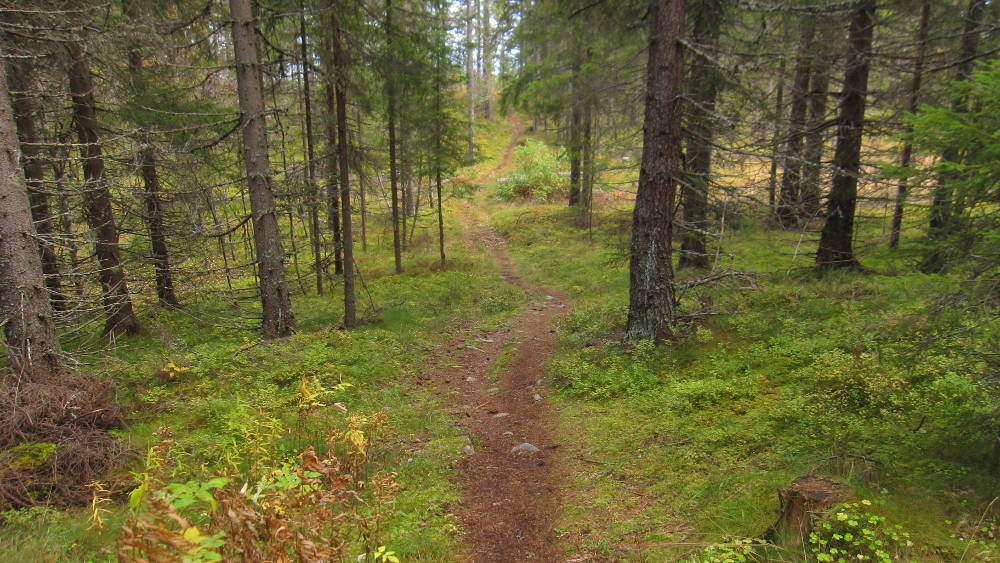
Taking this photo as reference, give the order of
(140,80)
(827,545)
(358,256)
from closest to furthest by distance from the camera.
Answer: (827,545)
(140,80)
(358,256)

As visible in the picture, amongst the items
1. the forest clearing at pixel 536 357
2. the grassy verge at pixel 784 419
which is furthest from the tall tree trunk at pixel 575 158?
the grassy verge at pixel 784 419

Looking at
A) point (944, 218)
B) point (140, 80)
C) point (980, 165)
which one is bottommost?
point (944, 218)

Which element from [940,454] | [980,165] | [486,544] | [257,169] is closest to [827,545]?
[940,454]

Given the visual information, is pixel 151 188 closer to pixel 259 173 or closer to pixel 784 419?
pixel 259 173

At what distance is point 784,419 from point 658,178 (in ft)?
14.7

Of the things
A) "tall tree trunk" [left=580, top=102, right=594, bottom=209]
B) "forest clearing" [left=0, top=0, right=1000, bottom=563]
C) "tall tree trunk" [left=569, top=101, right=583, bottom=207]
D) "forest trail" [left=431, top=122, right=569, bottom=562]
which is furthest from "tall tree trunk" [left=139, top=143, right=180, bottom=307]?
"tall tree trunk" [left=580, top=102, right=594, bottom=209]

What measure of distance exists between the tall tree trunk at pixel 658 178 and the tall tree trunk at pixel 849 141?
429cm

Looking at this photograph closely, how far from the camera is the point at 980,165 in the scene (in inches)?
157

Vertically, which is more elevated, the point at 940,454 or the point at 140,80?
the point at 140,80

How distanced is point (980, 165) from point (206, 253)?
1259 cm

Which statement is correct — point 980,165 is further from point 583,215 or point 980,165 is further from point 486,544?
point 583,215

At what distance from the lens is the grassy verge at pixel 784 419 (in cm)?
405

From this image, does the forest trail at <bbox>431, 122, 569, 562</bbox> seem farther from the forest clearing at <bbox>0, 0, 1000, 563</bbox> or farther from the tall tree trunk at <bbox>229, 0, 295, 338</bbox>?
the tall tree trunk at <bbox>229, 0, 295, 338</bbox>

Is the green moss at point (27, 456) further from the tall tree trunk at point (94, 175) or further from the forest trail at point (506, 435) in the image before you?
the tall tree trunk at point (94, 175)
